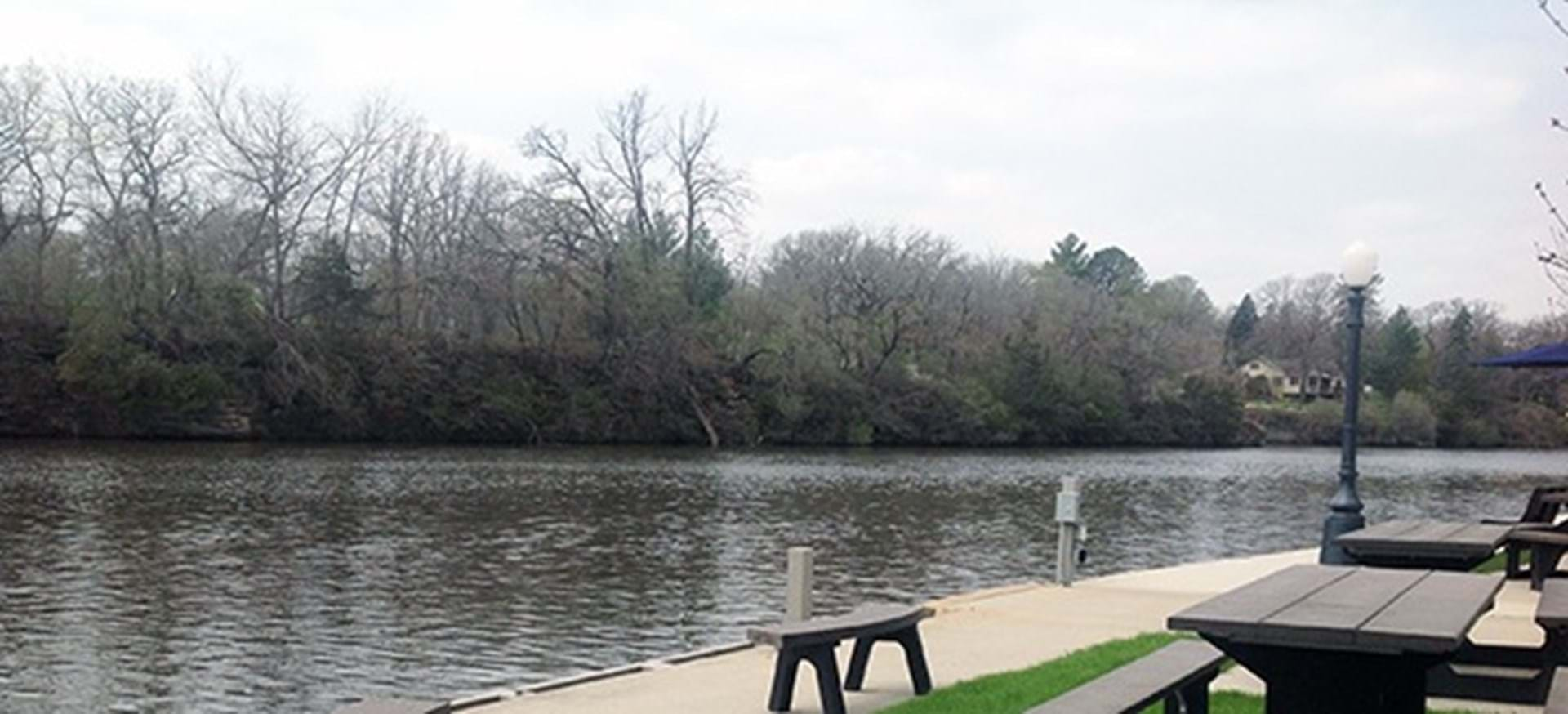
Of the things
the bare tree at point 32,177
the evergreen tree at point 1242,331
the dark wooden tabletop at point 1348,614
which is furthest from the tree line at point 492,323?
the dark wooden tabletop at point 1348,614

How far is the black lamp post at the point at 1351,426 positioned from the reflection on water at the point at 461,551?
4.86 metres

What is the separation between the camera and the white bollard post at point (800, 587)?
11539mm

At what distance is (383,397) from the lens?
56.0m

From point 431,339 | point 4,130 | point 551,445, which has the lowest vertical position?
point 551,445

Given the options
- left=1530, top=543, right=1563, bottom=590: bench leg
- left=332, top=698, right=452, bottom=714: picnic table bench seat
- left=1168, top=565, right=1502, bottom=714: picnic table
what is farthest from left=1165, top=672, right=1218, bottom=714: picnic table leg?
left=1530, top=543, right=1563, bottom=590: bench leg

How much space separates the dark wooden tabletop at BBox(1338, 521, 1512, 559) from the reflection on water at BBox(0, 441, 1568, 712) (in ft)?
18.5

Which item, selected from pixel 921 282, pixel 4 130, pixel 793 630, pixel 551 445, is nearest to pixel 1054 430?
pixel 921 282

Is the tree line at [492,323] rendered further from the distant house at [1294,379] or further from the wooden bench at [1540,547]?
the wooden bench at [1540,547]

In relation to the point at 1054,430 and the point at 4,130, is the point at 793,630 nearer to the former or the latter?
the point at 4,130

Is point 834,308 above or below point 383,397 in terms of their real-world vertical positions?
above

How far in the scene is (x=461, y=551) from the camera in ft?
69.3

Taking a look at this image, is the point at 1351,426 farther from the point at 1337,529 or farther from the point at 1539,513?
the point at 1539,513

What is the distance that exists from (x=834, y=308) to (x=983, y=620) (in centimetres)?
5788

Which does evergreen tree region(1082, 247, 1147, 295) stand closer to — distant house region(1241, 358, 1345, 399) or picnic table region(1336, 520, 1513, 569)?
distant house region(1241, 358, 1345, 399)
